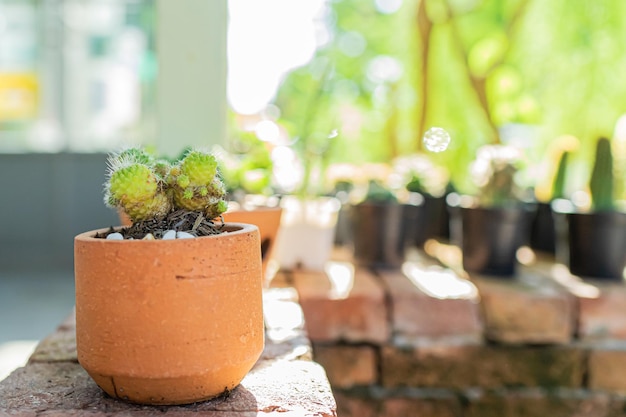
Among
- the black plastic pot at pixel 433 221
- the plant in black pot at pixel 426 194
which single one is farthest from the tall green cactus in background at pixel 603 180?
the black plastic pot at pixel 433 221

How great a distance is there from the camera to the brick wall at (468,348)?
1831mm

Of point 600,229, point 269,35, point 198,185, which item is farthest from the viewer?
point 269,35

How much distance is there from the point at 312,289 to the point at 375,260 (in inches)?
20.1

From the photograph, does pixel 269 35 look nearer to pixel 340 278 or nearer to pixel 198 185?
pixel 340 278

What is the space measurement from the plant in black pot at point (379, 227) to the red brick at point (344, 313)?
1.36 ft

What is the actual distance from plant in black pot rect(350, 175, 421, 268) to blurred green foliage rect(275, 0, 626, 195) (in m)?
1.56

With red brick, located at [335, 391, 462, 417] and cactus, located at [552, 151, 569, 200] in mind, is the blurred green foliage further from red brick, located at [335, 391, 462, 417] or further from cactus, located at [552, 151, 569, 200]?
red brick, located at [335, 391, 462, 417]

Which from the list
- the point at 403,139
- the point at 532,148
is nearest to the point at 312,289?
the point at 532,148

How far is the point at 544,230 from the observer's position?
2785 millimetres

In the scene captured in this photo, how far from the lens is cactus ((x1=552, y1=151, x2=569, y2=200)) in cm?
263

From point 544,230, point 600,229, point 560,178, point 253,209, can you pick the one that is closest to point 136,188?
point 253,209

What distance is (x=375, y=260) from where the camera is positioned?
7.52 feet

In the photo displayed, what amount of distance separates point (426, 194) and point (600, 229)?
3.15 feet

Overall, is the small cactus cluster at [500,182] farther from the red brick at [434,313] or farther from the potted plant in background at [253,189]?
the potted plant in background at [253,189]
